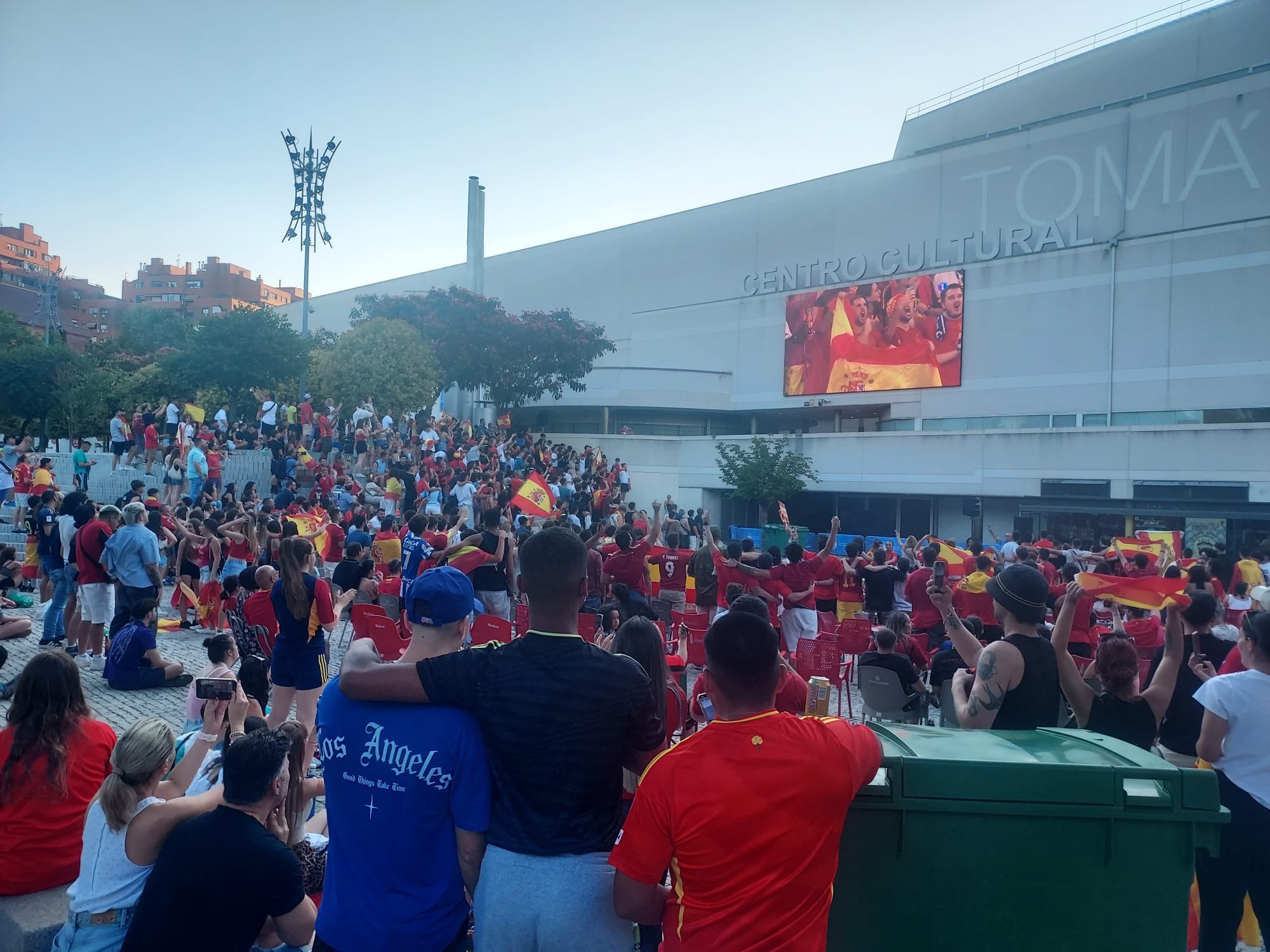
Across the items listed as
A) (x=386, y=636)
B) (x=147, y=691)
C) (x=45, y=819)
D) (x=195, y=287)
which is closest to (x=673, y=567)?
(x=386, y=636)

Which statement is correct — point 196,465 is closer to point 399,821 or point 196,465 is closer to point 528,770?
point 399,821

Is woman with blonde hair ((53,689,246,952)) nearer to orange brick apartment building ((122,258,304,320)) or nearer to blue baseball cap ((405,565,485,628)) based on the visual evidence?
blue baseball cap ((405,565,485,628))

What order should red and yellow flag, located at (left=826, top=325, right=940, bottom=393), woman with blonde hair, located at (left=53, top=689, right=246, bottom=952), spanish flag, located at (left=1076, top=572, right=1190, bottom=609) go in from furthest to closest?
red and yellow flag, located at (left=826, top=325, right=940, bottom=393) < spanish flag, located at (left=1076, top=572, right=1190, bottom=609) < woman with blonde hair, located at (left=53, top=689, right=246, bottom=952)

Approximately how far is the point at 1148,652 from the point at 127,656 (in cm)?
1043

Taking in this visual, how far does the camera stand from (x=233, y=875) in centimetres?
286

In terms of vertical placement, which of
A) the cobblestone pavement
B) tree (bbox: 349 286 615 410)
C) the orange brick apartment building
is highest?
the orange brick apartment building

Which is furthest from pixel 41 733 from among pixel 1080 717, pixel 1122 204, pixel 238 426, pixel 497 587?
pixel 1122 204

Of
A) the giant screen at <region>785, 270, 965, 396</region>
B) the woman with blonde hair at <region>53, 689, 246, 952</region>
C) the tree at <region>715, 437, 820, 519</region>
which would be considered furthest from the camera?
the giant screen at <region>785, 270, 965, 396</region>

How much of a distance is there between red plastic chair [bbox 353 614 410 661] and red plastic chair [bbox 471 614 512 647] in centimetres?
72

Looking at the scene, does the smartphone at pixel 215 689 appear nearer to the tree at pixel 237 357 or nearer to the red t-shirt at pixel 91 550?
the red t-shirt at pixel 91 550

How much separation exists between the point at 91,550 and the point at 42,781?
657cm

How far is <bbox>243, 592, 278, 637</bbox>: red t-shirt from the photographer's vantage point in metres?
7.44

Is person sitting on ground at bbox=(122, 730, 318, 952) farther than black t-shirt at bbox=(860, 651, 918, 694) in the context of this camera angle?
No

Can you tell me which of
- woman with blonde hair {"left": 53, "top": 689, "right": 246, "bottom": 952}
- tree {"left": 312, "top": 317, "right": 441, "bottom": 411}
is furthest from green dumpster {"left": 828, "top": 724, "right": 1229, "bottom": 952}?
tree {"left": 312, "top": 317, "right": 441, "bottom": 411}
